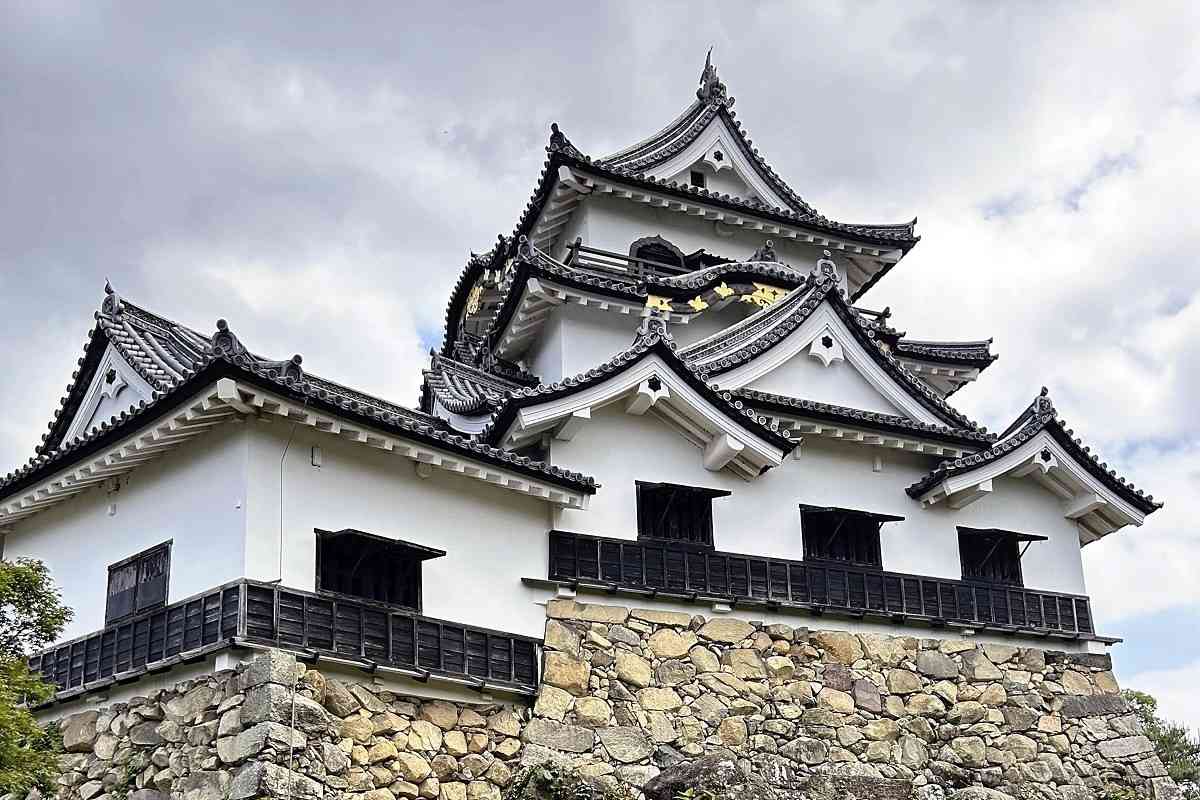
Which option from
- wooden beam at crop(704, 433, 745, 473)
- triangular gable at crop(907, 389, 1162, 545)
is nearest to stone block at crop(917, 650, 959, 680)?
triangular gable at crop(907, 389, 1162, 545)

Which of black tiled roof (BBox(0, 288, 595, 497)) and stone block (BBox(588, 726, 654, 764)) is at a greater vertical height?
black tiled roof (BBox(0, 288, 595, 497))

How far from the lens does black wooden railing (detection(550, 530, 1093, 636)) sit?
1969 cm

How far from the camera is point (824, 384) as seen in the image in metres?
23.5

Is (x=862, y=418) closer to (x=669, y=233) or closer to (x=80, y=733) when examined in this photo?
(x=669, y=233)

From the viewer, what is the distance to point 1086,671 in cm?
2258

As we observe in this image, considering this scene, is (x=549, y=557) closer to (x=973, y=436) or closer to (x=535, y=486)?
(x=535, y=486)

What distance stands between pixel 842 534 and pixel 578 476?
17.2 ft

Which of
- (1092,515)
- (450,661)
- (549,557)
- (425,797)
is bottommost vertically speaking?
(425,797)

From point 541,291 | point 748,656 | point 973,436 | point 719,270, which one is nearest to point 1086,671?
point 973,436

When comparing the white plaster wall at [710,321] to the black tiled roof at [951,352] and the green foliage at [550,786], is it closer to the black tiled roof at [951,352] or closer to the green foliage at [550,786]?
the black tiled roof at [951,352]

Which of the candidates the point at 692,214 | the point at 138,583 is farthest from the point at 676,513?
the point at 692,214

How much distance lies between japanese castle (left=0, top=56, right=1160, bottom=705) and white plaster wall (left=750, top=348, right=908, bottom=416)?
0.14 ft

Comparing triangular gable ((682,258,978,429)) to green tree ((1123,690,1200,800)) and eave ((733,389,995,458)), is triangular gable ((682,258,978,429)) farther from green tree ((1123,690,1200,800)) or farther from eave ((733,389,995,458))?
green tree ((1123,690,1200,800))

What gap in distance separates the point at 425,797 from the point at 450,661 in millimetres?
1717
